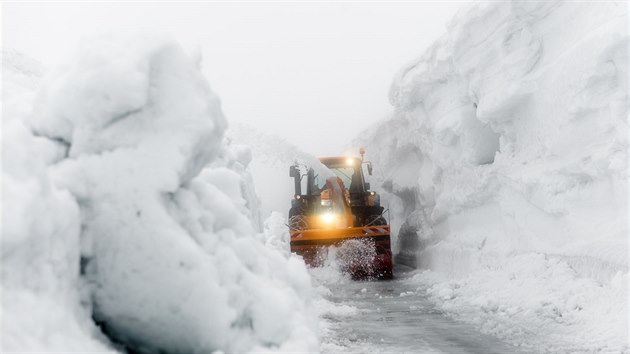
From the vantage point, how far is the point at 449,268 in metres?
10.8

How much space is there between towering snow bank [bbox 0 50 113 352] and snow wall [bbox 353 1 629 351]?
4260 millimetres

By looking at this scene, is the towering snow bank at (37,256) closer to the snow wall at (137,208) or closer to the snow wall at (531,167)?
the snow wall at (137,208)

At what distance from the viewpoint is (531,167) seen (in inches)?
322

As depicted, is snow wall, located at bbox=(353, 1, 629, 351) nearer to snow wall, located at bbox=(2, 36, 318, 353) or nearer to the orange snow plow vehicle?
the orange snow plow vehicle

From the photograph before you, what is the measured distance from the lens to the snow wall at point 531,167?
19.2 ft

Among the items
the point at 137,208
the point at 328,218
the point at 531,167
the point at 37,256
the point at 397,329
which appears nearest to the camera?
the point at 37,256

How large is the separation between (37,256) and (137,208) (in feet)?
1.33

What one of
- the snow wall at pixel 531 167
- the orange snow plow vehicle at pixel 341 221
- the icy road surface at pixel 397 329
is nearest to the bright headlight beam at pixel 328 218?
the orange snow plow vehicle at pixel 341 221

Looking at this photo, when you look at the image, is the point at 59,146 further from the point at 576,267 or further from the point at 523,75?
the point at 523,75

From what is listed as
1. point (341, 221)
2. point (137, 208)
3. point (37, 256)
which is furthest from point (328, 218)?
point (37, 256)

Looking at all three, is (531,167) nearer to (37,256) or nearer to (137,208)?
(137,208)

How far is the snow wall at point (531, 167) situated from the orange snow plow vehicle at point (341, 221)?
144 centimetres

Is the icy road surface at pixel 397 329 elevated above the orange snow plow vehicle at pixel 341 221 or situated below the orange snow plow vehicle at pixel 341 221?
below

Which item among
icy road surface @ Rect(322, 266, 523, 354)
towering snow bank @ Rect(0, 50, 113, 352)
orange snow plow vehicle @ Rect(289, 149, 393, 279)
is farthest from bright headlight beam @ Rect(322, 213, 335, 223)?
towering snow bank @ Rect(0, 50, 113, 352)
